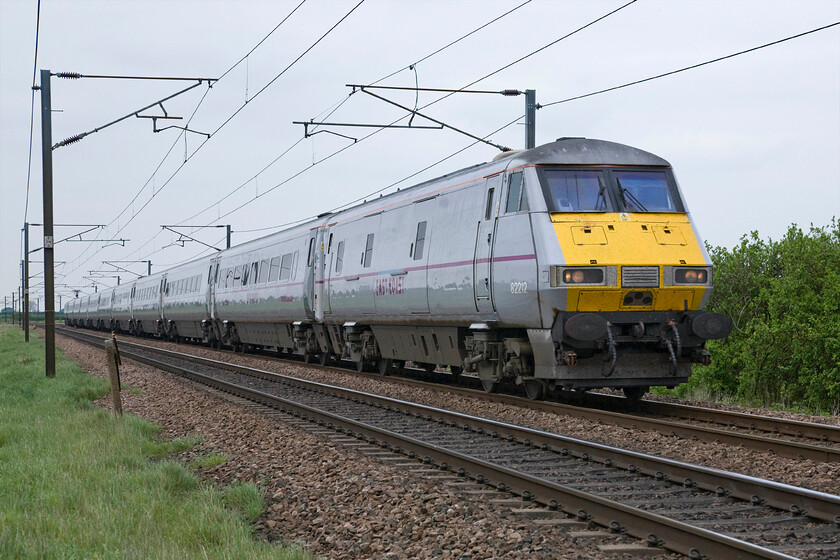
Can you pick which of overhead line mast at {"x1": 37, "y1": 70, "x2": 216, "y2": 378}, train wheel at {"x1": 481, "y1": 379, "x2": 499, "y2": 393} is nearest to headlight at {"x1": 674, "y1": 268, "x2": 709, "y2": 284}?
train wheel at {"x1": 481, "y1": 379, "x2": 499, "y2": 393}

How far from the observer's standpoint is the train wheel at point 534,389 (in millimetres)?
13414

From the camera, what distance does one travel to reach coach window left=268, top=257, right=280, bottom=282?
2597cm

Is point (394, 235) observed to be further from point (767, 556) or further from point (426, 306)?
point (767, 556)

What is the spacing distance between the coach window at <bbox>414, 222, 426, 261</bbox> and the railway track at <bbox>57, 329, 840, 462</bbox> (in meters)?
2.77

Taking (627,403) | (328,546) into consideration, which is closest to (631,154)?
(627,403)

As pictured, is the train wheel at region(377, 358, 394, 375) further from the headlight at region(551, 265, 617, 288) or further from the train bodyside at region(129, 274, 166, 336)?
the train bodyside at region(129, 274, 166, 336)

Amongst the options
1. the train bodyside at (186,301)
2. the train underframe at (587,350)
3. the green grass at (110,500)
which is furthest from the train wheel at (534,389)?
the train bodyside at (186,301)

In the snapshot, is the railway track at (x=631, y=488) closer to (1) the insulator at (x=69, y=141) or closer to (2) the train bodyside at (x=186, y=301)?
(1) the insulator at (x=69, y=141)

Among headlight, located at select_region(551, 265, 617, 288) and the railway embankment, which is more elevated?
headlight, located at select_region(551, 265, 617, 288)

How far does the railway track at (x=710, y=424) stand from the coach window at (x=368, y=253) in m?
4.83

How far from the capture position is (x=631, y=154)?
13.2 metres

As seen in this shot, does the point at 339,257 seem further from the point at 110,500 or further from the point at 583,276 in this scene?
the point at 110,500

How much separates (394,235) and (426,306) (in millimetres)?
2174

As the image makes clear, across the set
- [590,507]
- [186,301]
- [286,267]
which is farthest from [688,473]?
[186,301]
